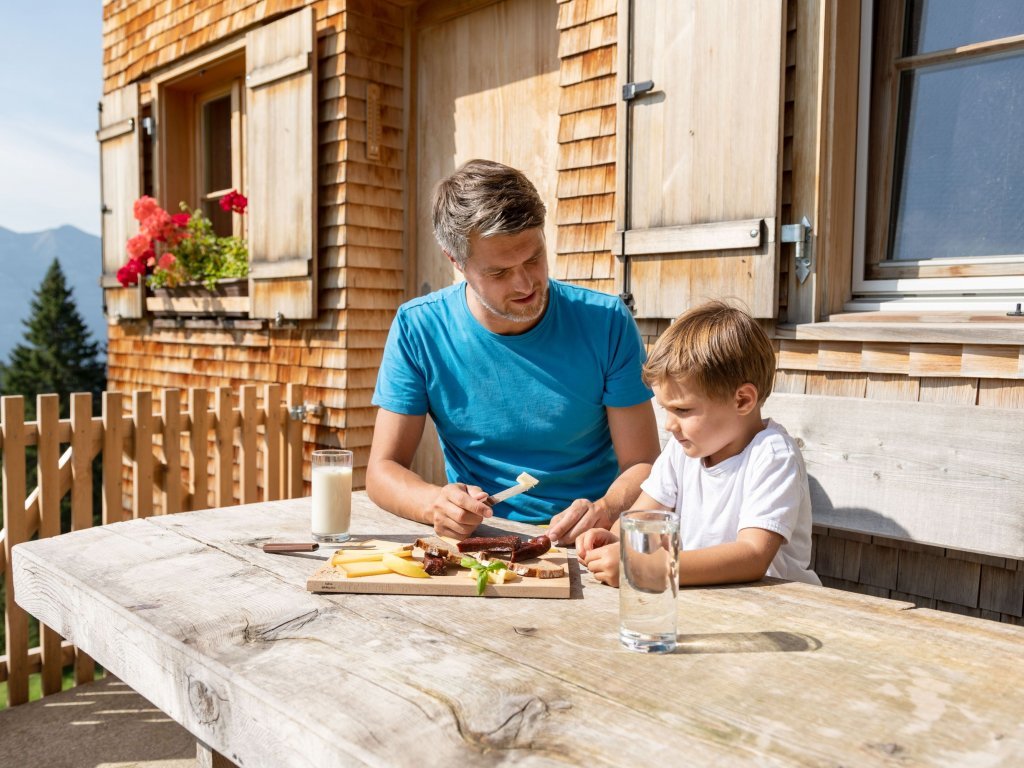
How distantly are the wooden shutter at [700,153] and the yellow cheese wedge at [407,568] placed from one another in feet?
5.98

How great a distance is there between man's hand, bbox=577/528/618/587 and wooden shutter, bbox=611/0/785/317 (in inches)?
63.0

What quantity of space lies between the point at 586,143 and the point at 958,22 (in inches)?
58.1

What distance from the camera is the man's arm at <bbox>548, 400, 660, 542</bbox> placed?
1.66 m

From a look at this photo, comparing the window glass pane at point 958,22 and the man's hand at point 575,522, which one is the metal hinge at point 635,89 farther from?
the man's hand at point 575,522

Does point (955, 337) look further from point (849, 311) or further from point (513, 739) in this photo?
point (513, 739)

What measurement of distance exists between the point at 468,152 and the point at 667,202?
1.70 metres

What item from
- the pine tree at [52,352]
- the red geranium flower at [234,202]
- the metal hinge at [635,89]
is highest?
the metal hinge at [635,89]

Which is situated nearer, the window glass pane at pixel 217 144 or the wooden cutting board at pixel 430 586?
the wooden cutting board at pixel 430 586

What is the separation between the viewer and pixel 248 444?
472 cm

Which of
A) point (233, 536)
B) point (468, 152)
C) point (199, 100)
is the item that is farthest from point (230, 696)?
point (199, 100)

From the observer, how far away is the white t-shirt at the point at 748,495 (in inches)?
57.4

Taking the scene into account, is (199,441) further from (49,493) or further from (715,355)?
(715,355)

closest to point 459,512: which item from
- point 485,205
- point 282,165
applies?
point 485,205

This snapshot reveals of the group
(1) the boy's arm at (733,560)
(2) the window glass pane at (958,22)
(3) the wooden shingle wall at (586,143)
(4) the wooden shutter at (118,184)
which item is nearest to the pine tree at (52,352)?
(4) the wooden shutter at (118,184)
